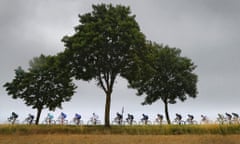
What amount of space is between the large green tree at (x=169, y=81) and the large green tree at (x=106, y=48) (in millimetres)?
11945

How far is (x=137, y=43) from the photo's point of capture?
3019 cm

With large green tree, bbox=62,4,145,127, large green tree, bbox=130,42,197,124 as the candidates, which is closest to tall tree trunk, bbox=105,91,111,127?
large green tree, bbox=62,4,145,127

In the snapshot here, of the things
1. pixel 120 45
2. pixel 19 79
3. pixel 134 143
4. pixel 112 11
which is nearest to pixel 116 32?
pixel 120 45

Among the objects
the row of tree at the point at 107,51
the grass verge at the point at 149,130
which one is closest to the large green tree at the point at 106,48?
the row of tree at the point at 107,51

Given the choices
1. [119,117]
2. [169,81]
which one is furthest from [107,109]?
[169,81]

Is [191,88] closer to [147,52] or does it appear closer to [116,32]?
[147,52]

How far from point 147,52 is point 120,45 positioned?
151 inches

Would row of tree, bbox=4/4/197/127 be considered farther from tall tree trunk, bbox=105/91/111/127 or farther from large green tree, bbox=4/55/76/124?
large green tree, bbox=4/55/76/124

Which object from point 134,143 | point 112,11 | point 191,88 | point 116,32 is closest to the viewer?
point 134,143

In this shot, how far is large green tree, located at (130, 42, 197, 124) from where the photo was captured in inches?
1673

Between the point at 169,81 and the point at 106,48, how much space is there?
16322 millimetres

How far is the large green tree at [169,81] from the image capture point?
42500 mm

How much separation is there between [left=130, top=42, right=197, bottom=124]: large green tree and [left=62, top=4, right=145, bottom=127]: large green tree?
1194 cm

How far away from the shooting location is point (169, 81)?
4284cm
